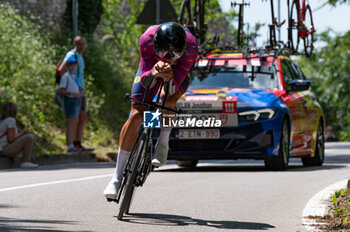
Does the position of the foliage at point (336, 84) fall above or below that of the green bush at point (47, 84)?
below

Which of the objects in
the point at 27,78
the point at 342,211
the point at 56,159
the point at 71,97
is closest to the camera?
the point at 342,211

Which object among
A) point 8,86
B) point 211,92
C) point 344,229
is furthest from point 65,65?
point 344,229

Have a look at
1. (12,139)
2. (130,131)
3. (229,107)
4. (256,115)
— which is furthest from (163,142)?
(12,139)

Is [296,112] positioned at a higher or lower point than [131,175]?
lower

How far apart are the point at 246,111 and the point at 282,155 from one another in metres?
0.99

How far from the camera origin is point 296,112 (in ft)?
43.5

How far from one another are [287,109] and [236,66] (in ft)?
4.17

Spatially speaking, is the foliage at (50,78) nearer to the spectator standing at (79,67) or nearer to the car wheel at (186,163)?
the spectator standing at (79,67)

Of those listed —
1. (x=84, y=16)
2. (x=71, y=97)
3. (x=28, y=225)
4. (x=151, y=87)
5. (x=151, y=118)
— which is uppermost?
(x=84, y=16)

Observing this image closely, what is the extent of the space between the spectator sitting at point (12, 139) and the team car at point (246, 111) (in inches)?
100

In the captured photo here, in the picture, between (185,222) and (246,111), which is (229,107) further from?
(185,222)

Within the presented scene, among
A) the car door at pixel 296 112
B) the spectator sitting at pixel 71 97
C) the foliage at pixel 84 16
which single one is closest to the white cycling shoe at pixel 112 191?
the car door at pixel 296 112

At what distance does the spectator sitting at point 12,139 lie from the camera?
44.3 feet

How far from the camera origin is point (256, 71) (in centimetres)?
1341
